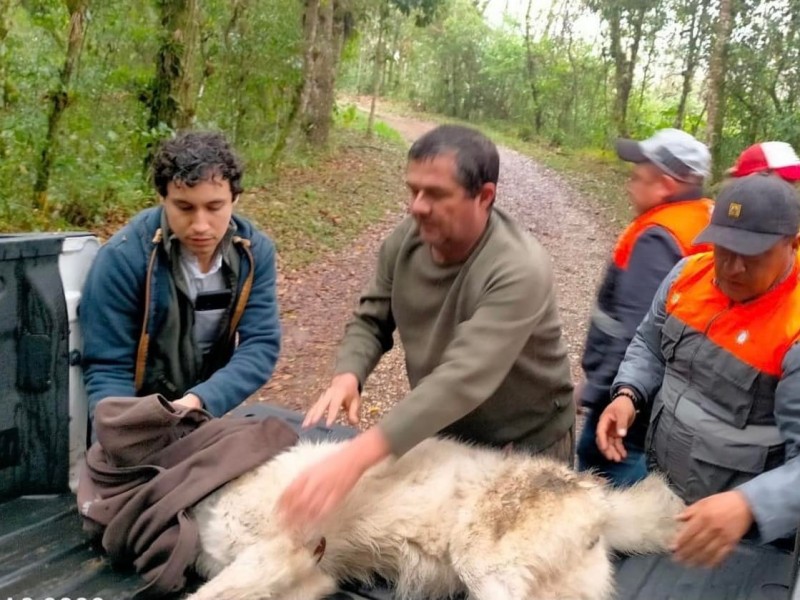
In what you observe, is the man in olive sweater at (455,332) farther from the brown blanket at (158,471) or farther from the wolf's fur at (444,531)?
the brown blanket at (158,471)

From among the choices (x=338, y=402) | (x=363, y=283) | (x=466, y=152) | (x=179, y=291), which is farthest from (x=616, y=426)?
(x=363, y=283)

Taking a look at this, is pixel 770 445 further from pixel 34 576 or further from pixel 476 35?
pixel 476 35

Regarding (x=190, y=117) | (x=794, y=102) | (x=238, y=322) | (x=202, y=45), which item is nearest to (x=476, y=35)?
(x=794, y=102)

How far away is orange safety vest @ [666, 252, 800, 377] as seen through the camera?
7.22 feet

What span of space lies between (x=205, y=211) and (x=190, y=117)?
266 inches

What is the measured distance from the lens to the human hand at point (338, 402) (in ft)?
7.64

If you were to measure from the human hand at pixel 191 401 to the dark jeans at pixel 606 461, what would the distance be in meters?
1.60

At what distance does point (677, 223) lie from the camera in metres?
2.98

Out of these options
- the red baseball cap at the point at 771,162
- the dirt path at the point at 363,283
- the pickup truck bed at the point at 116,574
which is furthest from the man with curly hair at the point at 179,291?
the dirt path at the point at 363,283

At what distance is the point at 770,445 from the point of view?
2.27m

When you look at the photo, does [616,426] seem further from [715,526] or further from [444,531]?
[444,531]

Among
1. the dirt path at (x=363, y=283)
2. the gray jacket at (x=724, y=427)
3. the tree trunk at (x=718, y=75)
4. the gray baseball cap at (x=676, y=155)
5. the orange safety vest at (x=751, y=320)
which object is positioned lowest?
the dirt path at (x=363, y=283)

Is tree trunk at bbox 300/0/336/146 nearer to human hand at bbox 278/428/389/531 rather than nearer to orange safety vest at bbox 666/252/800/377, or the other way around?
orange safety vest at bbox 666/252/800/377

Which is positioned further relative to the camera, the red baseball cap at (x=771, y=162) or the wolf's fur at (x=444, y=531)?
the red baseball cap at (x=771, y=162)
